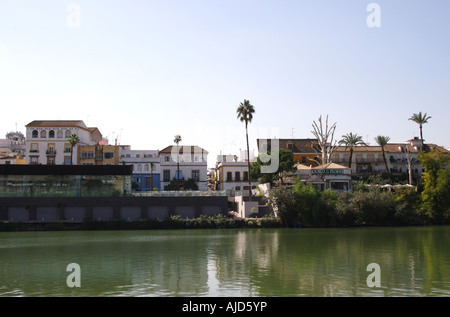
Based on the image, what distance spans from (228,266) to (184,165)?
6193 cm

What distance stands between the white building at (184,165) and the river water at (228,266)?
4253 centimetres

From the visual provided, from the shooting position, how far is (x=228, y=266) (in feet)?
91.8

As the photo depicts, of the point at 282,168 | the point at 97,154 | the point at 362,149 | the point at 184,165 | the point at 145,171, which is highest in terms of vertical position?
the point at 362,149

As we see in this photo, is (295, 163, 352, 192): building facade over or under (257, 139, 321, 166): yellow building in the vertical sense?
under

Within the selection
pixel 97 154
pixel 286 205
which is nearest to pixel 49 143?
pixel 97 154

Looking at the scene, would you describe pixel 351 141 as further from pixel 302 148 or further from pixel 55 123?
pixel 55 123

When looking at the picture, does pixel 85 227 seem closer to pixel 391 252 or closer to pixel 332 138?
pixel 391 252

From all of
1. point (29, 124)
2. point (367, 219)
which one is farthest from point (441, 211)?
point (29, 124)

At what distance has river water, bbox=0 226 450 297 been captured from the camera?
2116 cm

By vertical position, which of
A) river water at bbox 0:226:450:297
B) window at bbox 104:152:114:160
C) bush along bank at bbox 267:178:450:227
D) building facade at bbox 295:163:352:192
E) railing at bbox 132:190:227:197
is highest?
window at bbox 104:152:114:160

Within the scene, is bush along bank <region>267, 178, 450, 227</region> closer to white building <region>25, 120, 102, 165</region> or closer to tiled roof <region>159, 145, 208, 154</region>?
tiled roof <region>159, 145, 208, 154</region>

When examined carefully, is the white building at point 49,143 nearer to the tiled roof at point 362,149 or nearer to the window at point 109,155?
the window at point 109,155

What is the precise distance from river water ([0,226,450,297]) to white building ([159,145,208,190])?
140 ft

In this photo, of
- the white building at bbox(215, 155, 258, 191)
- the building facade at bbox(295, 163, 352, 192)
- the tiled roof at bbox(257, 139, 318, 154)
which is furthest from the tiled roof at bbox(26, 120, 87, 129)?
the building facade at bbox(295, 163, 352, 192)
